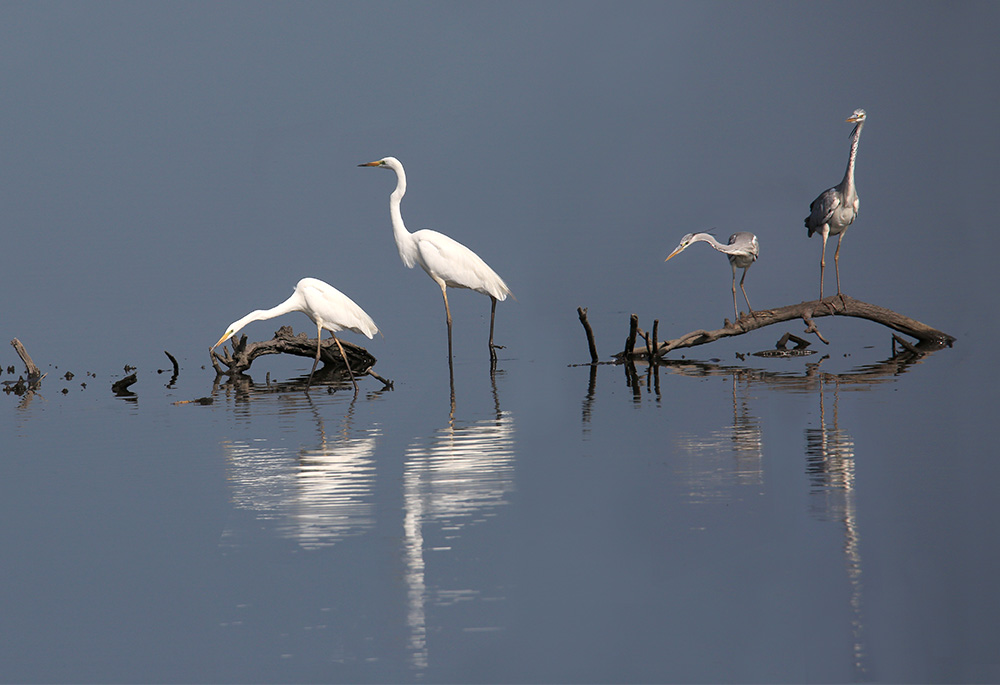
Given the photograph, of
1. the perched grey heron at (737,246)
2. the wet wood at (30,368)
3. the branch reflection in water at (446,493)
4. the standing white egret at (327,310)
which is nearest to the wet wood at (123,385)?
the standing white egret at (327,310)

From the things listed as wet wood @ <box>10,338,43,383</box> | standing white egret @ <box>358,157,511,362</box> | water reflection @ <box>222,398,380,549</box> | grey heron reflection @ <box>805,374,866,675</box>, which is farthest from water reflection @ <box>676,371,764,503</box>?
wet wood @ <box>10,338,43,383</box>

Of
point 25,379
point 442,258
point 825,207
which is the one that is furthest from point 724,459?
point 25,379

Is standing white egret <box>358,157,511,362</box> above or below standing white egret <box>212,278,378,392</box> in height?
above

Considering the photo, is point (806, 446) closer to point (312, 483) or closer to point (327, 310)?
point (312, 483)

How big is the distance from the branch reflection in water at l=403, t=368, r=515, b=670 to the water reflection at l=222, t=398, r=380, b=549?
0.46 meters

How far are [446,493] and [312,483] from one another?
1.44m

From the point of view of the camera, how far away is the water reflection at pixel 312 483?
1001 cm

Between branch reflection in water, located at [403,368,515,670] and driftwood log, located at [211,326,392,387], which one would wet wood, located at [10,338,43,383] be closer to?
driftwood log, located at [211,326,392,387]

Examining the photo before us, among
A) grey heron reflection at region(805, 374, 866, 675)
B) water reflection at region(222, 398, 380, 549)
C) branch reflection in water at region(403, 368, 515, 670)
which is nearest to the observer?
grey heron reflection at region(805, 374, 866, 675)

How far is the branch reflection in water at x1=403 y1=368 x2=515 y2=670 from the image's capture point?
839 cm

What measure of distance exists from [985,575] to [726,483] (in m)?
2.82

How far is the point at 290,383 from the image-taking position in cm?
1864

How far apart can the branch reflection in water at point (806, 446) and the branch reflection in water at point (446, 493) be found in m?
1.53

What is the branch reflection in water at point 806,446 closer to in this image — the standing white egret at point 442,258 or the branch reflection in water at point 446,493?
the branch reflection in water at point 446,493
